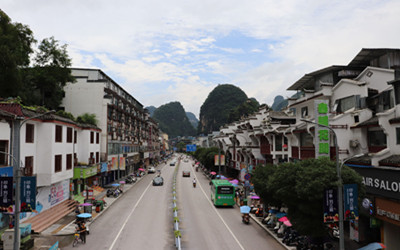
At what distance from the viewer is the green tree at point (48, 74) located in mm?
47750

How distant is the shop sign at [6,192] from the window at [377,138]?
24318 millimetres

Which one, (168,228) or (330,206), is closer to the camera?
(330,206)

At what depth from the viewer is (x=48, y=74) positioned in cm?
4822

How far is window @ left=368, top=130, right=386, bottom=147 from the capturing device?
70.3 ft

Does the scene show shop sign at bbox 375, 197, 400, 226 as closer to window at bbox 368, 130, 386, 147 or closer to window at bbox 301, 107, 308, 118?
window at bbox 368, 130, 386, 147

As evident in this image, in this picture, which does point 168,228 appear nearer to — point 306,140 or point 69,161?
point 69,161

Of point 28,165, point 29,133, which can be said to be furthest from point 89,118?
point 28,165

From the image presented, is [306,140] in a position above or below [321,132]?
below

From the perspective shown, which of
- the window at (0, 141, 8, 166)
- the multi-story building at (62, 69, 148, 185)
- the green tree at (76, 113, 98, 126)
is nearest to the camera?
the window at (0, 141, 8, 166)

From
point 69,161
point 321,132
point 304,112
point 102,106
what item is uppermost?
point 102,106

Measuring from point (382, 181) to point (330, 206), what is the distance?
5232mm

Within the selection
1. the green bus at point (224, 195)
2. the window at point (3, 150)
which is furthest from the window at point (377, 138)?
the window at point (3, 150)

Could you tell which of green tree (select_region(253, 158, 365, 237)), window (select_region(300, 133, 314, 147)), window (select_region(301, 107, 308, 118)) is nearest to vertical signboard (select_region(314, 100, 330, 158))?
window (select_region(300, 133, 314, 147))

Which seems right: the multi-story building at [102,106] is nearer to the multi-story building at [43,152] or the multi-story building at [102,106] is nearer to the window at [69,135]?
the multi-story building at [43,152]
